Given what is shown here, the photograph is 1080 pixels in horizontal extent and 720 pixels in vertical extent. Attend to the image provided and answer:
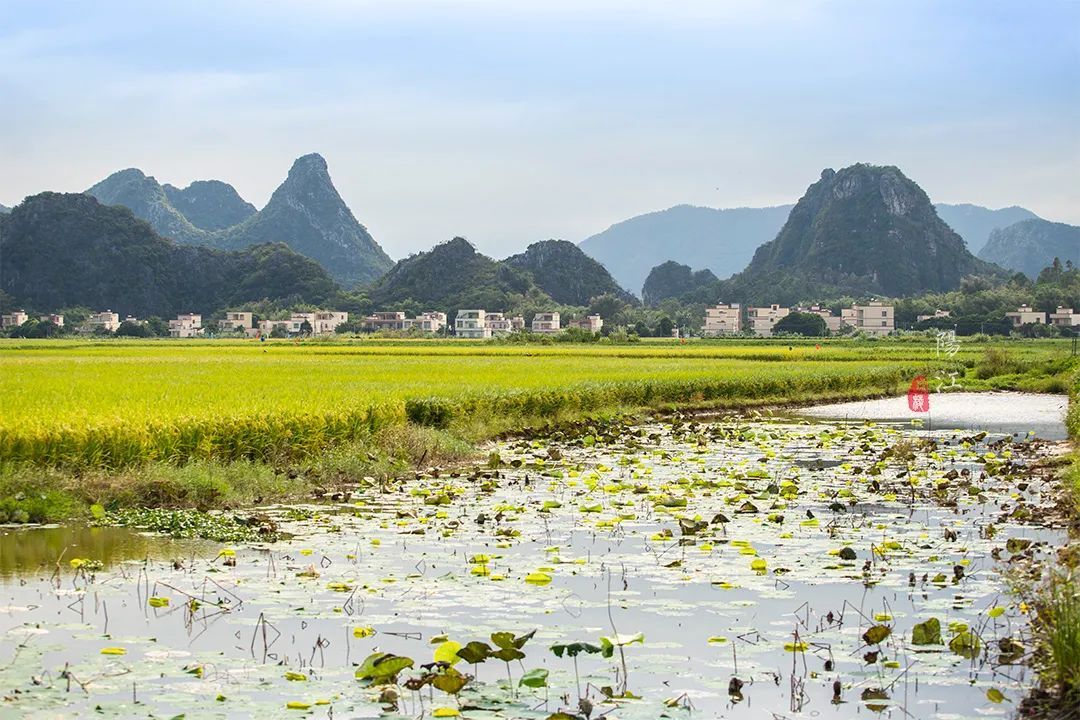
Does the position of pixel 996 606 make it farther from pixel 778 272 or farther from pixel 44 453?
pixel 778 272

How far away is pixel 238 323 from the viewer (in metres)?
115

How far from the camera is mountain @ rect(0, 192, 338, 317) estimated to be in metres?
113

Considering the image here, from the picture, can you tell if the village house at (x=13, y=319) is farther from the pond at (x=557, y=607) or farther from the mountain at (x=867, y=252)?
the mountain at (x=867, y=252)

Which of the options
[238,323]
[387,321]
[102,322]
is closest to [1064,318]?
[387,321]

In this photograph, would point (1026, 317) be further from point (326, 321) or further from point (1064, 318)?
point (326, 321)

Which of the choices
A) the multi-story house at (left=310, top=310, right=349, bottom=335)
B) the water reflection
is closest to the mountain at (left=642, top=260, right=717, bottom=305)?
the multi-story house at (left=310, top=310, right=349, bottom=335)

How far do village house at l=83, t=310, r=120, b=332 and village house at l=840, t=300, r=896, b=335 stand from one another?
2982 inches

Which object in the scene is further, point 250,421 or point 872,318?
point 872,318

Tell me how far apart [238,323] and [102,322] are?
46.0ft

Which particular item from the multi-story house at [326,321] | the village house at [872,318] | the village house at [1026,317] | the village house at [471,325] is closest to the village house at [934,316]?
the village house at [872,318]

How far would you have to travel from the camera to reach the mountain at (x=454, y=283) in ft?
449

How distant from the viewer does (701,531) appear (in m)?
10.8

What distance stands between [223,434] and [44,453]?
2248mm

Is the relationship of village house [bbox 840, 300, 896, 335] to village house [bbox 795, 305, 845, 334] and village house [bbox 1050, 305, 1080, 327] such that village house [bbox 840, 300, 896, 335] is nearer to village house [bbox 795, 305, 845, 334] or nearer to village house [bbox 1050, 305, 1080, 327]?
village house [bbox 795, 305, 845, 334]
